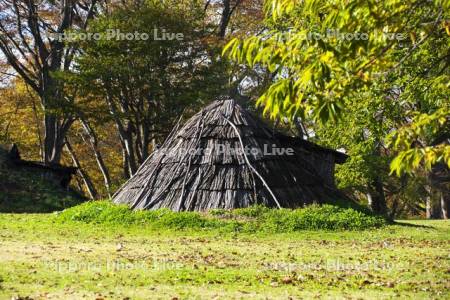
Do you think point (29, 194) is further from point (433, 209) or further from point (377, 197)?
point (433, 209)

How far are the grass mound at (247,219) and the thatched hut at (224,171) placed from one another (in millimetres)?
665

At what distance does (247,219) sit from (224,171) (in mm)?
2325

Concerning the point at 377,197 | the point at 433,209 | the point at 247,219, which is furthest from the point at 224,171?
the point at 433,209

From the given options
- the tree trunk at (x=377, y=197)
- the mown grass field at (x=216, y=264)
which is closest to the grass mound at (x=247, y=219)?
the mown grass field at (x=216, y=264)

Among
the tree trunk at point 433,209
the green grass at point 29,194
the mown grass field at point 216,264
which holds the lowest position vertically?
the mown grass field at point 216,264

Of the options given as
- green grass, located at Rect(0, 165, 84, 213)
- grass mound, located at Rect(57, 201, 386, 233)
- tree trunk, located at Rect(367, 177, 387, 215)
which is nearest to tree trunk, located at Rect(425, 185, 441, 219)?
tree trunk, located at Rect(367, 177, 387, 215)

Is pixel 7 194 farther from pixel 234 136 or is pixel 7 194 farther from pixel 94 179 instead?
pixel 94 179

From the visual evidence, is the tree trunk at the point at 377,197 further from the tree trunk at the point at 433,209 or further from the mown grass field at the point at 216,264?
the mown grass field at the point at 216,264

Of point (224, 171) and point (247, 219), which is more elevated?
point (224, 171)

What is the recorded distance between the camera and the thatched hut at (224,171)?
17.5 m

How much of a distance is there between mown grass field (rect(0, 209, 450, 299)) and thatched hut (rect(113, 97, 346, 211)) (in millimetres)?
2067

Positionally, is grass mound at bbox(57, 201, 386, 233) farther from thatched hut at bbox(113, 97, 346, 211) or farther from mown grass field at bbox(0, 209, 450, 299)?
thatched hut at bbox(113, 97, 346, 211)

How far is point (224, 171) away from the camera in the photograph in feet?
59.1

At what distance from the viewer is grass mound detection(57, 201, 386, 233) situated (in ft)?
51.8
